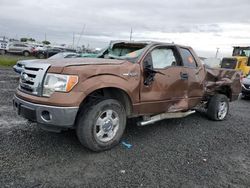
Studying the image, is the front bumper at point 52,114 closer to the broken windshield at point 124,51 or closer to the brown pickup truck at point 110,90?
the brown pickup truck at point 110,90

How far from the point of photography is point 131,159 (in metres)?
4.07

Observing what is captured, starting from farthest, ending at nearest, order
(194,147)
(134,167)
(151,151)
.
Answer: (194,147) → (151,151) → (134,167)

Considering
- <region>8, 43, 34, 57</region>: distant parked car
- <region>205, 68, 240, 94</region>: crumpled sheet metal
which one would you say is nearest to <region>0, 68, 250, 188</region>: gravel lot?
<region>205, 68, 240, 94</region>: crumpled sheet metal

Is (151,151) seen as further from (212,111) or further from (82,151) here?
(212,111)

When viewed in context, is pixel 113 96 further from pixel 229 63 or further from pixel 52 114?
pixel 229 63

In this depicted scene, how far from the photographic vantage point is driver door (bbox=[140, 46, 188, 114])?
188 inches

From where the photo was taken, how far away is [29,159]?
3.83 meters

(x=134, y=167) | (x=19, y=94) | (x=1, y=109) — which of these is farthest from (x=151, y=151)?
(x=1, y=109)

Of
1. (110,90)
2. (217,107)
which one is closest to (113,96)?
(110,90)

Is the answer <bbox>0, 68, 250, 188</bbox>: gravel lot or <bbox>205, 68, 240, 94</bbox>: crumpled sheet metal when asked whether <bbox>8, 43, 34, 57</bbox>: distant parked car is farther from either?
<bbox>205, 68, 240, 94</bbox>: crumpled sheet metal

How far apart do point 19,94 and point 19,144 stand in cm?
82

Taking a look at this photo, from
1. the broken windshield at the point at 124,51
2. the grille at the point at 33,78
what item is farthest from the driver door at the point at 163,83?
the grille at the point at 33,78

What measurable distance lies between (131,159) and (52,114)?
137 cm

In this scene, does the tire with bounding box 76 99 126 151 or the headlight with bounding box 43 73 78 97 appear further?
the tire with bounding box 76 99 126 151
